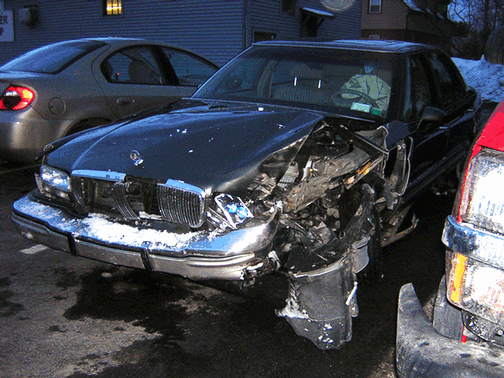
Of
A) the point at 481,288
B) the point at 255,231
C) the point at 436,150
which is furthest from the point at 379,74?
the point at 481,288

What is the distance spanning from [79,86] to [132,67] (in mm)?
761

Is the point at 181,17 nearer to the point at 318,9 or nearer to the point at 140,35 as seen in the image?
the point at 140,35

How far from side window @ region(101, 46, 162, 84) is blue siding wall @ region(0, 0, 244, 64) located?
8943mm

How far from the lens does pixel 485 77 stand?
15.2m

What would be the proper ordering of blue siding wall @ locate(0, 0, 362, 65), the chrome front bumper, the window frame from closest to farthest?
1. the chrome front bumper
2. blue siding wall @ locate(0, 0, 362, 65)
3. the window frame

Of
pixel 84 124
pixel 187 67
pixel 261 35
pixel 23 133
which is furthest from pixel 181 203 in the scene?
pixel 261 35

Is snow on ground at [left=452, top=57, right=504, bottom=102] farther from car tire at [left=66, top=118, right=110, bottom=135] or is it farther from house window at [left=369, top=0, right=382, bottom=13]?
house window at [left=369, top=0, right=382, bottom=13]

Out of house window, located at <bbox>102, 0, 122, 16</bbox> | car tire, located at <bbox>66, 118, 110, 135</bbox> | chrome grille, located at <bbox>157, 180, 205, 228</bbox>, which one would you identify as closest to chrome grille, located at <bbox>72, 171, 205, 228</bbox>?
chrome grille, located at <bbox>157, 180, 205, 228</bbox>

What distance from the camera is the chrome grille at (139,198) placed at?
252 cm

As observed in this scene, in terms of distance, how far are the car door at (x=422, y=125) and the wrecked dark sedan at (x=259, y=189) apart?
29 millimetres

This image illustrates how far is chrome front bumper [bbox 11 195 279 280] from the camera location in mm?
2385

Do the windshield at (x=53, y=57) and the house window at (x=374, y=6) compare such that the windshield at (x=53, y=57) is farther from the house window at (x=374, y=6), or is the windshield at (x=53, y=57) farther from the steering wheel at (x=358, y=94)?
the house window at (x=374, y=6)

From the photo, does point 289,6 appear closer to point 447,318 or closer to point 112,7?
point 112,7

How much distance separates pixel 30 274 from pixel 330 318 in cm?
224
